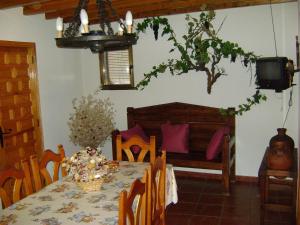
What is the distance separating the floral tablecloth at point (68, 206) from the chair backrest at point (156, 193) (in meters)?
0.24

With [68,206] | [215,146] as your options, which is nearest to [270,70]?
[215,146]

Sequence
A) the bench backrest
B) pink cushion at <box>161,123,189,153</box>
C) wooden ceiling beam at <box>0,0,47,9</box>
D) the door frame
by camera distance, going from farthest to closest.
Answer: the bench backrest, pink cushion at <box>161,123,189,153</box>, the door frame, wooden ceiling beam at <box>0,0,47,9</box>

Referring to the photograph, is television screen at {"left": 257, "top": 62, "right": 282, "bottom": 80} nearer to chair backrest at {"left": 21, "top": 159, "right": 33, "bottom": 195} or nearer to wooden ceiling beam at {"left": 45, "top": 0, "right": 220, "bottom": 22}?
wooden ceiling beam at {"left": 45, "top": 0, "right": 220, "bottom": 22}

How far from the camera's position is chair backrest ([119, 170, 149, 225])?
1670 millimetres

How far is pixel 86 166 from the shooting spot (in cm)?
234

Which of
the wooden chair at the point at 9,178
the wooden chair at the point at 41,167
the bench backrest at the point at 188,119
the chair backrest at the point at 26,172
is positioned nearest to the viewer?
the wooden chair at the point at 9,178

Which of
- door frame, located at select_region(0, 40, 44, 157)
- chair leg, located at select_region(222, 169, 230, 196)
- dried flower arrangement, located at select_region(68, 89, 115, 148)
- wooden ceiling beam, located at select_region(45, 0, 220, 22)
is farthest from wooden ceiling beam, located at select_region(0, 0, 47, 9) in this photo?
chair leg, located at select_region(222, 169, 230, 196)

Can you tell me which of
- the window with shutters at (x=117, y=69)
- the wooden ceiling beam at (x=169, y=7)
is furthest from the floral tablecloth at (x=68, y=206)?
the window with shutters at (x=117, y=69)

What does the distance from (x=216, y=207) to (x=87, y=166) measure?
2.04m

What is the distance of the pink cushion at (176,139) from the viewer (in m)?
4.46

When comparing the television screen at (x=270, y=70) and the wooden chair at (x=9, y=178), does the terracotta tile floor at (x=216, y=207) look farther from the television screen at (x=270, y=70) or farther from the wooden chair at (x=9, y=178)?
the wooden chair at (x=9, y=178)

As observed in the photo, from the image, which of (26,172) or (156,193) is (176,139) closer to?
(156,193)

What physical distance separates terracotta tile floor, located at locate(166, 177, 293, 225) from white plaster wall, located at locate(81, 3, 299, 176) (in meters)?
0.53

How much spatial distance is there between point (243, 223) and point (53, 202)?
2.08 metres
